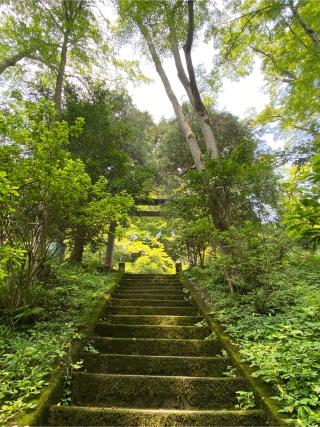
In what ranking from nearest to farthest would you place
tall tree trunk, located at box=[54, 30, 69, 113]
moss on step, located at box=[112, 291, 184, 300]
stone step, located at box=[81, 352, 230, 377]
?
stone step, located at box=[81, 352, 230, 377], moss on step, located at box=[112, 291, 184, 300], tall tree trunk, located at box=[54, 30, 69, 113]

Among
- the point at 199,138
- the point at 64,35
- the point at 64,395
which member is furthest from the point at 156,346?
the point at 64,35

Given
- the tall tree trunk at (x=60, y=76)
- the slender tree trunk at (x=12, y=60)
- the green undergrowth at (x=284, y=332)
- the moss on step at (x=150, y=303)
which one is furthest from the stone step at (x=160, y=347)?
the slender tree trunk at (x=12, y=60)

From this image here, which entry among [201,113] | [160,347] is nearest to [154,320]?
[160,347]

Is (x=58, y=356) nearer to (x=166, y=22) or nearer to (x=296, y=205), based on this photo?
(x=296, y=205)

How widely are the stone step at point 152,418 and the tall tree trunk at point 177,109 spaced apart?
522cm

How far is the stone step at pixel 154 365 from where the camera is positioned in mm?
2912

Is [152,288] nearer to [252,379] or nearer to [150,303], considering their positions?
[150,303]

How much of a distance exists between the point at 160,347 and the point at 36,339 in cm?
150

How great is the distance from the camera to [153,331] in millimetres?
3828

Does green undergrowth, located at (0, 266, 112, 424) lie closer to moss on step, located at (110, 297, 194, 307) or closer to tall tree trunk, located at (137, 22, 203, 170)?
moss on step, located at (110, 297, 194, 307)

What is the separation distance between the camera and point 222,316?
3832mm

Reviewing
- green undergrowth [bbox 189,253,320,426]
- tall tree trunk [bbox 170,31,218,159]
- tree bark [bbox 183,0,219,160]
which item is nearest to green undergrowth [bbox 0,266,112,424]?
green undergrowth [bbox 189,253,320,426]

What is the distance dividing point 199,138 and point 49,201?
675 cm

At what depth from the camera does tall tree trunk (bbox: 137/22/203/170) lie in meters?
6.84
